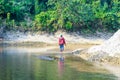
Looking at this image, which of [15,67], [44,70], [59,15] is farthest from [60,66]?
[59,15]

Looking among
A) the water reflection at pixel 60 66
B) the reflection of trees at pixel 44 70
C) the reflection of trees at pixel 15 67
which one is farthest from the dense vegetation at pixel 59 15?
the reflection of trees at pixel 44 70

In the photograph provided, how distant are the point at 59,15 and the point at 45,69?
805 inches

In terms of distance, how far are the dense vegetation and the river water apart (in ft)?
40.7

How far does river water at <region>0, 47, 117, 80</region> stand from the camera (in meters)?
24.4

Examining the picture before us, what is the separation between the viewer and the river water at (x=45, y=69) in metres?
24.4

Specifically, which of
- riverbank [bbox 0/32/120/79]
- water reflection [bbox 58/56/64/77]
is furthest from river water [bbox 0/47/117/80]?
riverbank [bbox 0/32/120/79]

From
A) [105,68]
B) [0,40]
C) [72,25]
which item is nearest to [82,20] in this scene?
[72,25]

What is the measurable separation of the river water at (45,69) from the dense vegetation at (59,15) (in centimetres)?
1242

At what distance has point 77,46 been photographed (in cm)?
4259

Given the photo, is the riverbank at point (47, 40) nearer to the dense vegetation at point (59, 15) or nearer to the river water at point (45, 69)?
the dense vegetation at point (59, 15)

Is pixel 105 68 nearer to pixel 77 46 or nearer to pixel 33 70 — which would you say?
pixel 33 70

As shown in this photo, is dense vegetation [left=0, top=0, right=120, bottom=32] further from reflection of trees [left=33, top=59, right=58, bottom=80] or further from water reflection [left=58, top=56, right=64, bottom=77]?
reflection of trees [left=33, top=59, right=58, bottom=80]

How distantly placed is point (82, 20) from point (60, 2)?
2965mm

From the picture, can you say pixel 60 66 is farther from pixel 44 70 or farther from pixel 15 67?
pixel 15 67
